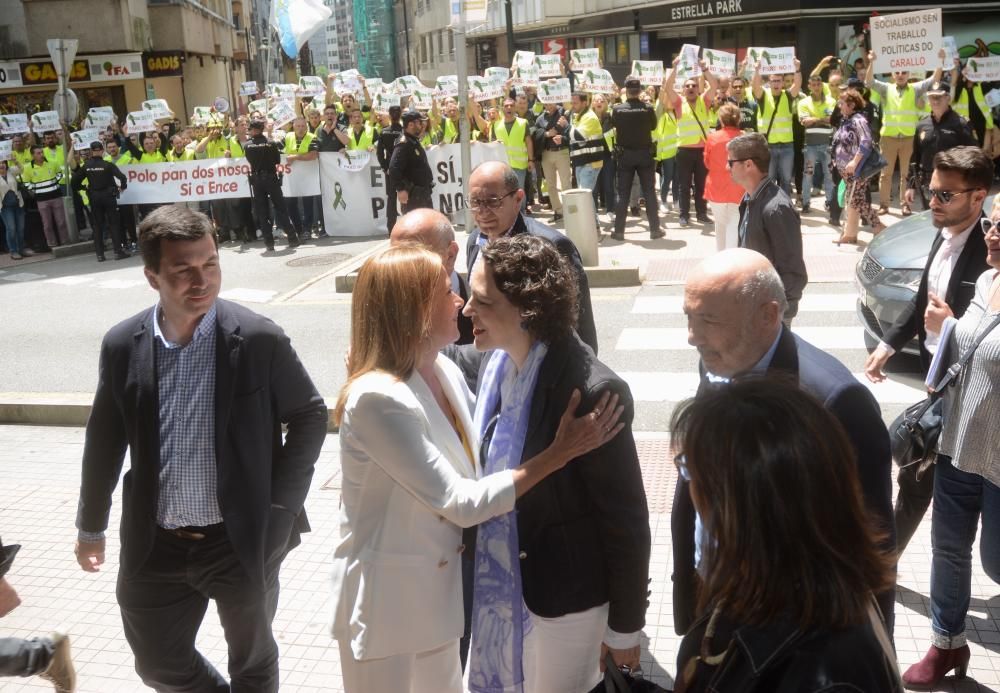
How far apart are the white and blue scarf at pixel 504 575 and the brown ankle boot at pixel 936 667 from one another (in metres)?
1.74

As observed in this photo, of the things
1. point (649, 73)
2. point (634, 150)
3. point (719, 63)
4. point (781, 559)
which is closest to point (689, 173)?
point (634, 150)

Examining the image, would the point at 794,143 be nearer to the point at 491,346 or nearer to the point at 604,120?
the point at 604,120

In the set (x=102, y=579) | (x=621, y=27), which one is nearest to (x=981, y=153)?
(x=102, y=579)

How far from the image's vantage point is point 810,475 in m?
1.70

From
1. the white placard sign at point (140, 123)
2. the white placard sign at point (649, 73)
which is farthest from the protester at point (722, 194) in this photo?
the white placard sign at point (140, 123)

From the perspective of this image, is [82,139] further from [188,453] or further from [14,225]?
[188,453]

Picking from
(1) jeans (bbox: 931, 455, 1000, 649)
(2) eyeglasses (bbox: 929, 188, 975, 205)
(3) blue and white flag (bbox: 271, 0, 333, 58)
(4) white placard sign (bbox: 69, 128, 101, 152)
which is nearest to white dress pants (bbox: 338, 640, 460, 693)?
(1) jeans (bbox: 931, 455, 1000, 649)

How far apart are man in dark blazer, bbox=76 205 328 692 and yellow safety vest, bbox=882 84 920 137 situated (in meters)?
13.6

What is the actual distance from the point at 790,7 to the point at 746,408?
23732 mm

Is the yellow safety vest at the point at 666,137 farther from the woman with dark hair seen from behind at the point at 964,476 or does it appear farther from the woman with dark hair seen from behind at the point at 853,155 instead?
the woman with dark hair seen from behind at the point at 964,476

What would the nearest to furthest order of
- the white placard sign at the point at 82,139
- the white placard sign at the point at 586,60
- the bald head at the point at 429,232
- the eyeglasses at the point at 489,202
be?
the bald head at the point at 429,232, the eyeglasses at the point at 489,202, the white placard sign at the point at 586,60, the white placard sign at the point at 82,139

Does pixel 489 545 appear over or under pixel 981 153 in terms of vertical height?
under

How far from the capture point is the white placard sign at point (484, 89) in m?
18.6

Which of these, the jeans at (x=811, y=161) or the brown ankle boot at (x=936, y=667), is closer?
the brown ankle boot at (x=936, y=667)
